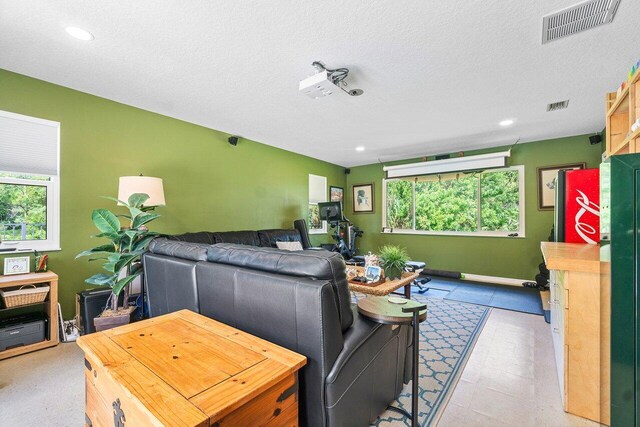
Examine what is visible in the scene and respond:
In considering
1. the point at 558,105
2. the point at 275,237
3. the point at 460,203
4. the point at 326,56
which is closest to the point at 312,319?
the point at 326,56

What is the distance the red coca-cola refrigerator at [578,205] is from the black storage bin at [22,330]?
15.6 ft

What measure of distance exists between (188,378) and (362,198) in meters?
5.98

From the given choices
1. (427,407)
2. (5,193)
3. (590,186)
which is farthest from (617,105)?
(5,193)

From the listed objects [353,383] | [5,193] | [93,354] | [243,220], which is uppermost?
[5,193]

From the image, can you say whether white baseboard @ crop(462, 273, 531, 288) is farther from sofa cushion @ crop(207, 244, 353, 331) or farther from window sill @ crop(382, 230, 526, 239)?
sofa cushion @ crop(207, 244, 353, 331)

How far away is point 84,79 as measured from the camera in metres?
2.60

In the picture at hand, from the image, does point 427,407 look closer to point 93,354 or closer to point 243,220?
point 93,354

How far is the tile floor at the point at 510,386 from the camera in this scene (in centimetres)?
161

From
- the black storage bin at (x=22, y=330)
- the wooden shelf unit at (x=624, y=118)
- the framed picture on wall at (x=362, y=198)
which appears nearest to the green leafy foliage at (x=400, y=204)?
the framed picture on wall at (x=362, y=198)

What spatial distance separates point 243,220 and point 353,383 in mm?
3599

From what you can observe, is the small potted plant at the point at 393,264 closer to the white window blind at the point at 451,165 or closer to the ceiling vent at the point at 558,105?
the ceiling vent at the point at 558,105

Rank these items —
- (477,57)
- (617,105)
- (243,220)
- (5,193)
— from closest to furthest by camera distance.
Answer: (617,105)
(477,57)
(5,193)
(243,220)

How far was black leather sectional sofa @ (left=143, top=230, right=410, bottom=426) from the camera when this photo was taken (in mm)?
1184

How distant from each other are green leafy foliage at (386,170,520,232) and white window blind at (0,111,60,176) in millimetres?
5554
